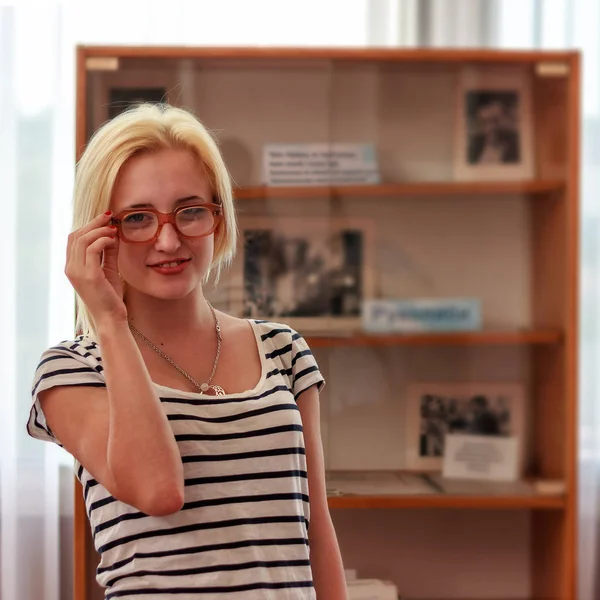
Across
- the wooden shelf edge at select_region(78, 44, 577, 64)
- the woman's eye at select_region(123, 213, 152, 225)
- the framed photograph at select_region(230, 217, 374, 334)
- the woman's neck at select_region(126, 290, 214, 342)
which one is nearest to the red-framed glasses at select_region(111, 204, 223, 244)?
the woman's eye at select_region(123, 213, 152, 225)

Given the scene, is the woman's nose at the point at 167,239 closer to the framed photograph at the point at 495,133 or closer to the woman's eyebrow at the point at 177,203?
the woman's eyebrow at the point at 177,203

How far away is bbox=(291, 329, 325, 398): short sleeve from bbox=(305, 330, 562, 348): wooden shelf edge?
739 mm

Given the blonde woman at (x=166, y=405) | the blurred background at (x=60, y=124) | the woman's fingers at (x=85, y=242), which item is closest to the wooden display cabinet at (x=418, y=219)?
the blurred background at (x=60, y=124)

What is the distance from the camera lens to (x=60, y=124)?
2.19 metres

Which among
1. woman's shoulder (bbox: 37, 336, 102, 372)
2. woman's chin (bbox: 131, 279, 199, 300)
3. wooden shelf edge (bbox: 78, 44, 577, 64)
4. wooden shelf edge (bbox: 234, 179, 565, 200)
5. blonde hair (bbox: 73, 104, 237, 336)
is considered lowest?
woman's shoulder (bbox: 37, 336, 102, 372)

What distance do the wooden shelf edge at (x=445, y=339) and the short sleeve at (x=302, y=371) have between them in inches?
29.1

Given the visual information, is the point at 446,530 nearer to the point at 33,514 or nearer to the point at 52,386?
the point at 33,514

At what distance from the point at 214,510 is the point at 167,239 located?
378 mm

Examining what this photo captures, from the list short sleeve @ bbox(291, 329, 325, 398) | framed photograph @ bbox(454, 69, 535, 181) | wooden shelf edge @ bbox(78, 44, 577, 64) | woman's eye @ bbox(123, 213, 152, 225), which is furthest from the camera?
framed photograph @ bbox(454, 69, 535, 181)

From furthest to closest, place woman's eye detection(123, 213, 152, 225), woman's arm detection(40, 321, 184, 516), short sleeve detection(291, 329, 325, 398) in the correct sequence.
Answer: short sleeve detection(291, 329, 325, 398)
woman's eye detection(123, 213, 152, 225)
woman's arm detection(40, 321, 184, 516)

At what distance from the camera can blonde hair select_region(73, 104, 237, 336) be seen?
113cm

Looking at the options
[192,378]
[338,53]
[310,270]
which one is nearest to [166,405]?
[192,378]

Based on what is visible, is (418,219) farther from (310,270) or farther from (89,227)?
(89,227)

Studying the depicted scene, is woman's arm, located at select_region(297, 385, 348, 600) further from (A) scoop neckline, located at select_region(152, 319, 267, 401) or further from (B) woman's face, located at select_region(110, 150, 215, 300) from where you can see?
(B) woman's face, located at select_region(110, 150, 215, 300)
